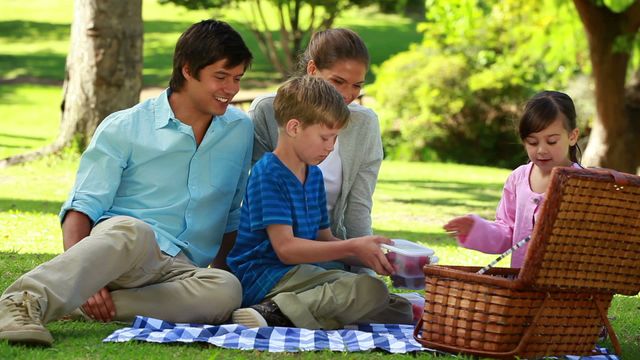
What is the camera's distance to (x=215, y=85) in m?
5.05

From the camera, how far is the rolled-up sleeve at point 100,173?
487 centimetres

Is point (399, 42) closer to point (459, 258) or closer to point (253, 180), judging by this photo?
point (459, 258)

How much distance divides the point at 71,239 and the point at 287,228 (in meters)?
0.95

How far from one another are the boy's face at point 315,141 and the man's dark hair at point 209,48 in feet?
1.68

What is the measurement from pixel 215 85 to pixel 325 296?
3.58ft

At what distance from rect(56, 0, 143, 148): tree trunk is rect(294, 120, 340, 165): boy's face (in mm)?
7699

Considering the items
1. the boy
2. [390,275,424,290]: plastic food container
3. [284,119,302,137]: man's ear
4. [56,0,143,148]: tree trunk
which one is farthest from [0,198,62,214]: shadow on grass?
[390,275,424,290]: plastic food container

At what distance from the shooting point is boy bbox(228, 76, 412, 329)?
4.76m

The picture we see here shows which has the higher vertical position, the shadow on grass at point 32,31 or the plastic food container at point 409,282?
the plastic food container at point 409,282

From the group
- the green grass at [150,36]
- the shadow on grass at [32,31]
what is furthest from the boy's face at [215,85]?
the shadow on grass at [32,31]

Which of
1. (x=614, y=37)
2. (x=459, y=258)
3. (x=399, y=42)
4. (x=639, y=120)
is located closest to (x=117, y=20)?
(x=459, y=258)

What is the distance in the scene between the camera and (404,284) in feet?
15.5

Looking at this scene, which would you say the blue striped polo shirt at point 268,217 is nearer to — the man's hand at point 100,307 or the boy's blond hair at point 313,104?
the boy's blond hair at point 313,104

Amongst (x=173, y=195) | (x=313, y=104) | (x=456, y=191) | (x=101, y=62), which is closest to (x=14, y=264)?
(x=173, y=195)
